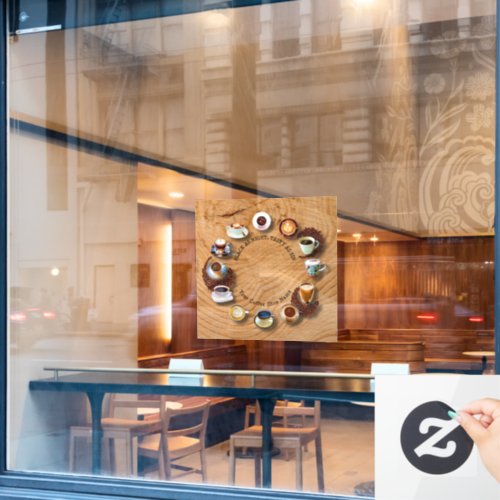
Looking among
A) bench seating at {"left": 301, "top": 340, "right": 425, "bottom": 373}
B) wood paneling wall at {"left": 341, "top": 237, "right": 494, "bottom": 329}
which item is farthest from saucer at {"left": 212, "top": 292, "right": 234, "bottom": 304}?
wood paneling wall at {"left": 341, "top": 237, "right": 494, "bottom": 329}

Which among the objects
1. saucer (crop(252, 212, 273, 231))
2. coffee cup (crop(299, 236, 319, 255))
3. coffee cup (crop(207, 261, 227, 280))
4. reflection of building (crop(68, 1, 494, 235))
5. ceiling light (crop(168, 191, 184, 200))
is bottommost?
coffee cup (crop(207, 261, 227, 280))

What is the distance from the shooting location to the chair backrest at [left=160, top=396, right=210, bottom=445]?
4020mm

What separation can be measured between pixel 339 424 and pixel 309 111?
1635 mm

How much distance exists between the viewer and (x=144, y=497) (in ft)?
10.9

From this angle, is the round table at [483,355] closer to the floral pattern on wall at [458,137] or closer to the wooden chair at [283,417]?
the floral pattern on wall at [458,137]

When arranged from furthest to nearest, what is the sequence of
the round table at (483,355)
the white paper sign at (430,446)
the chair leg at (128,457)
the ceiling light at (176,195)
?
1. the ceiling light at (176,195)
2. the chair leg at (128,457)
3. the round table at (483,355)
4. the white paper sign at (430,446)

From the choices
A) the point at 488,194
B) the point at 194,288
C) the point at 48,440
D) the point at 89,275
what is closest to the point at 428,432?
the point at 488,194

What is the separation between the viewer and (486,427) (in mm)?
2002

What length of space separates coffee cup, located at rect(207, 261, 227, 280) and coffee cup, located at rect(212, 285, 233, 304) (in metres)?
0.05

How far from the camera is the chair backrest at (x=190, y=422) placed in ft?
13.2

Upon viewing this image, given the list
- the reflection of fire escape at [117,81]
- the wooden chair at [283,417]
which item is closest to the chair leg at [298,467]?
the wooden chair at [283,417]

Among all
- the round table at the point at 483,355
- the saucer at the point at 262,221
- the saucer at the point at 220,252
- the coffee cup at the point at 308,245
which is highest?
the saucer at the point at 262,221

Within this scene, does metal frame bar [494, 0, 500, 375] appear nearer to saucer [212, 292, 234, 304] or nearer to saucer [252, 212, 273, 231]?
saucer [252, 212, 273, 231]

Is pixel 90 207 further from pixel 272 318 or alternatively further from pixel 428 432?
pixel 428 432
